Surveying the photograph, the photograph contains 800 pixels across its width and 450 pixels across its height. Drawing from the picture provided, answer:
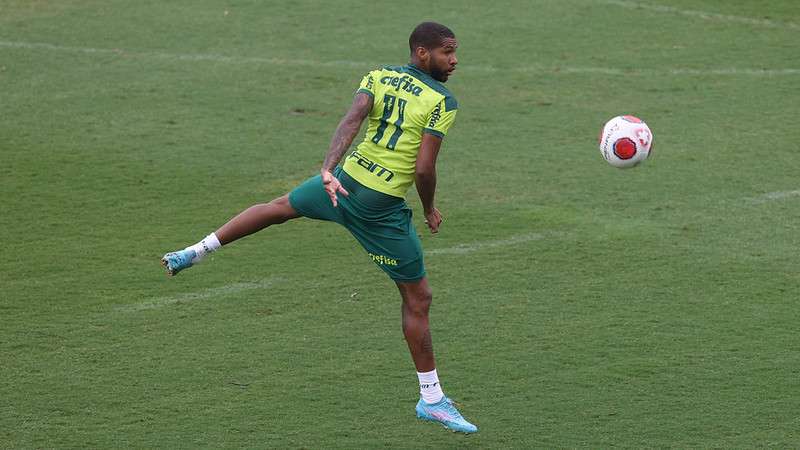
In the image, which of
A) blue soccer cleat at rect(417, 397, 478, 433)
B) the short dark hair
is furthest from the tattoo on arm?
blue soccer cleat at rect(417, 397, 478, 433)

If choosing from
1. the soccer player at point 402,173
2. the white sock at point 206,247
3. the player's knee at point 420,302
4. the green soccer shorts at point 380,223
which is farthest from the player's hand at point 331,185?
the white sock at point 206,247

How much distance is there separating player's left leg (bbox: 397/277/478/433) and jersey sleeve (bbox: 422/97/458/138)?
0.86 metres

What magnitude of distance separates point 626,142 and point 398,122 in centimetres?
201

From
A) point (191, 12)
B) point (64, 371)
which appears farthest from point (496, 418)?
point (191, 12)

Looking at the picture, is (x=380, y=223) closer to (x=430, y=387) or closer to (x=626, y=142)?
(x=430, y=387)

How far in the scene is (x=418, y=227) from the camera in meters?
10.2

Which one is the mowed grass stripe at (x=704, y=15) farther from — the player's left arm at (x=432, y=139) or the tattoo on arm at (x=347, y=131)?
the tattoo on arm at (x=347, y=131)

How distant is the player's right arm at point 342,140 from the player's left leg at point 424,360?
0.73 metres

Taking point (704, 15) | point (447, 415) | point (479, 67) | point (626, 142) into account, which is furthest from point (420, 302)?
point (704, 15)

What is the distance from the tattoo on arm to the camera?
6.70 m

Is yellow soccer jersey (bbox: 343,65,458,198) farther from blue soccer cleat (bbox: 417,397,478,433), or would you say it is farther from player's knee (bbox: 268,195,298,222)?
blue soccer cleat (bbox: 417,397,478,433)

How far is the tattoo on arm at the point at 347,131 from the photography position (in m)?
6.70

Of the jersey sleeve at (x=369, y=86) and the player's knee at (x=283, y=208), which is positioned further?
the player's knee at (x=283, y=208)

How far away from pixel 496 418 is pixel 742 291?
2639 mm
